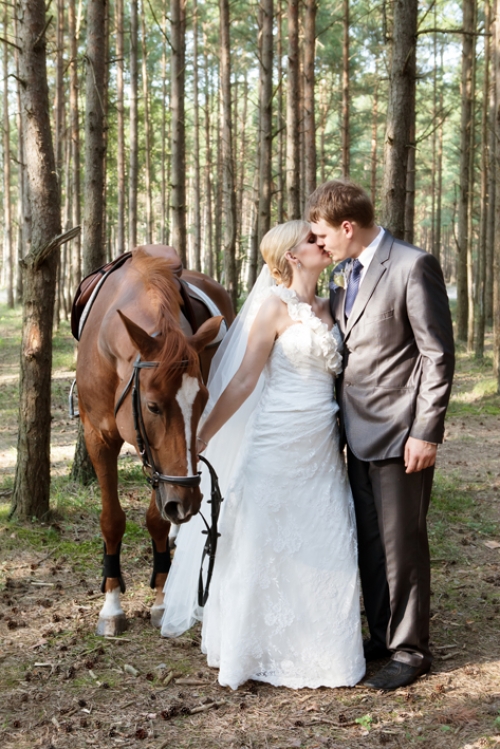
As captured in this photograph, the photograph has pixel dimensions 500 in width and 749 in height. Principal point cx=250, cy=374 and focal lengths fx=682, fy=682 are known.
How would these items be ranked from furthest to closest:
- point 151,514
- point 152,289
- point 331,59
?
point 331,59, point 151,514, point 152,289

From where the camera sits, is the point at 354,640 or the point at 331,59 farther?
the point at 331,59

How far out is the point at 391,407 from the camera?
3.40 metres

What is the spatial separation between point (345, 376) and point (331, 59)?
68.1 ft

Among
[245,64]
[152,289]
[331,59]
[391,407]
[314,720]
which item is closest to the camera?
[314,720]

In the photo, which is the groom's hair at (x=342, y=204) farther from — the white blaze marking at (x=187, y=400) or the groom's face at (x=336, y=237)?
the white blaze marking at (x=187, y=400)

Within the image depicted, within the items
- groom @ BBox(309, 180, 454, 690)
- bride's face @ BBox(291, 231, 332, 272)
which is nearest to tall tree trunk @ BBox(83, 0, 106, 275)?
bride's face @ BBox(291, 231, 332, 272)

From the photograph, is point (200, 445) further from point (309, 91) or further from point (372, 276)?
point (309, 91)

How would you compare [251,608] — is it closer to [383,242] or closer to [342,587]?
[342,587]

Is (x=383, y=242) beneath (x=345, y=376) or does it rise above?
above

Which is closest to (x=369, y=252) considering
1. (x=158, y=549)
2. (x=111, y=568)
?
(x=158, y=549)

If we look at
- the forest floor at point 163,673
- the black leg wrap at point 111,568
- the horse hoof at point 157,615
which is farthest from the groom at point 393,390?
the black leg wrap at point 111,568

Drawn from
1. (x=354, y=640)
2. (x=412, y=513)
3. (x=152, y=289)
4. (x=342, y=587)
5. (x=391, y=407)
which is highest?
(x=152, y=289)

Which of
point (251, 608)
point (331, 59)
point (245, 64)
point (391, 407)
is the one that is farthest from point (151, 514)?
point (245, 64)

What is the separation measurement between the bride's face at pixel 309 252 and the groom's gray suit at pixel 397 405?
313mm
